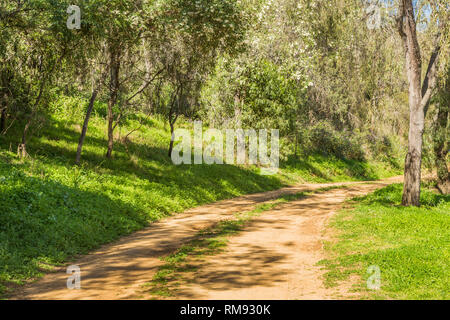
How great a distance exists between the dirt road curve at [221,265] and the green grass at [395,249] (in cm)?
60

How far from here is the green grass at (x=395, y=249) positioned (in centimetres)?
725

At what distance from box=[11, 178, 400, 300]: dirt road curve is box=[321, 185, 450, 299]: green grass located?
597 millimetres

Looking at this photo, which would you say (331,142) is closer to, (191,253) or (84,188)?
(84,188)

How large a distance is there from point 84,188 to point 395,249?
958cm

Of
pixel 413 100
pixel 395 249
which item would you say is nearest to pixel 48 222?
pixel 395 249

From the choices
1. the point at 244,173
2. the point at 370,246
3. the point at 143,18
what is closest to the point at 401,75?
the point at 244,173

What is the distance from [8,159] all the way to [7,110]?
10.4ft

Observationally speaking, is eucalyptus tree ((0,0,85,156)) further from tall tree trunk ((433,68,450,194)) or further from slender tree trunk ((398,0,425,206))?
tall tree trunk ((433,68,450,194))

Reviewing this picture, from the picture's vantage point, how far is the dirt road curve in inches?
283

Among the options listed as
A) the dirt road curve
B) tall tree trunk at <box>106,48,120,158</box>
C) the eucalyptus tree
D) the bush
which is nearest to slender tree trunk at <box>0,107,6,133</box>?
the eucalyptus tree

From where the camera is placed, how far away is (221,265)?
29.1 feet

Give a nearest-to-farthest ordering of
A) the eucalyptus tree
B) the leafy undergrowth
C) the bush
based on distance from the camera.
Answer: the leafy undergrowth < the eucalyptus tree < the bush

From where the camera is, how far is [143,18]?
17.1 meters
